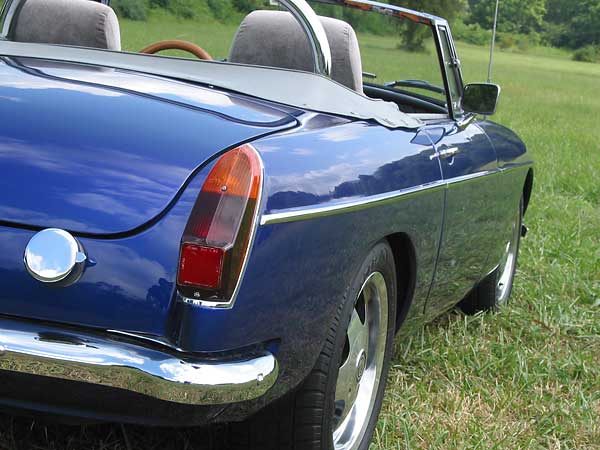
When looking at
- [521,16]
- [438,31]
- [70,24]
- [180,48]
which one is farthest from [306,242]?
[521,16]

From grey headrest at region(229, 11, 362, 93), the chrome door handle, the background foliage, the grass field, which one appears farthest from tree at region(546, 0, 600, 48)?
grey headrest at region(229, 11, 362, 93)

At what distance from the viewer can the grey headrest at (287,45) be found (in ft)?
10.4

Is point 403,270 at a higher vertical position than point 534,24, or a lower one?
higher

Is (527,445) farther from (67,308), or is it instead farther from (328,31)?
(67,308)

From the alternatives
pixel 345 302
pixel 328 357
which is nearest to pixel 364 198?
pixel 345 302

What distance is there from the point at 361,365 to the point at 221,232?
1.01 m

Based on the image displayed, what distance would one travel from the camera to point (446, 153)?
11.0 feet

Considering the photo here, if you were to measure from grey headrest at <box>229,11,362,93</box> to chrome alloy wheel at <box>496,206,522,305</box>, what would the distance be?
1.98 m

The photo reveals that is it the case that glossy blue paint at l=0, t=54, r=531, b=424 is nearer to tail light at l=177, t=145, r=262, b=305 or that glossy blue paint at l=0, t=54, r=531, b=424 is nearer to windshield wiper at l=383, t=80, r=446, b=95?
tail light at l=177, t=145, r=262, b=305

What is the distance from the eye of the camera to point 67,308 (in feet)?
6.47

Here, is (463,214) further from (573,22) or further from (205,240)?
(573,22)

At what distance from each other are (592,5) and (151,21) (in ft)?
302

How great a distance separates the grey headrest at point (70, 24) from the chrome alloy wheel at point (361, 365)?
145 cm

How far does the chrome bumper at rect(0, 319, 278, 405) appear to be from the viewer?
1.93 m
